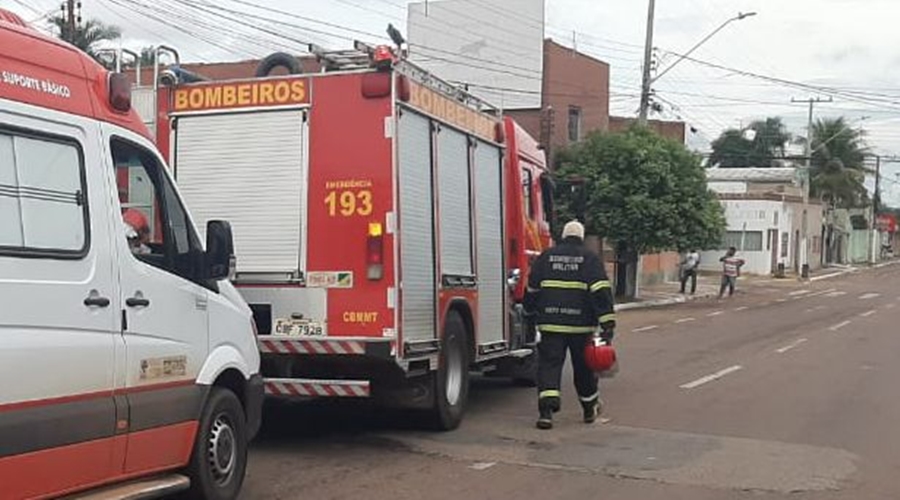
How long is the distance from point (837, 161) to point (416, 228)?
68145mm

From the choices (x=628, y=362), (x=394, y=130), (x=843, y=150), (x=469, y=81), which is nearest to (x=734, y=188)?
(x=843, y=150)

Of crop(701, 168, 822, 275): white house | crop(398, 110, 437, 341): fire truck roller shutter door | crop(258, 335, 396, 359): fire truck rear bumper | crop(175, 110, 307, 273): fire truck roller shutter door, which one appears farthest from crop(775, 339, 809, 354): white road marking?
crop(701, 168, 822, 275): white house

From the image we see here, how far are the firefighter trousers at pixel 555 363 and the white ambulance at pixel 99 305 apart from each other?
390cm

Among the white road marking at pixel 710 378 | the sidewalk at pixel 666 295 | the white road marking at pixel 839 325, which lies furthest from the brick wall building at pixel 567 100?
the white road marking at pixel 710 378

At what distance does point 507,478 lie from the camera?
8016mm

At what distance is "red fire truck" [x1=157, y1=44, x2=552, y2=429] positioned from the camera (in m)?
8.70

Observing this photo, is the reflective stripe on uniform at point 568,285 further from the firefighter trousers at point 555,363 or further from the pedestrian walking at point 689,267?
the pedestrian walking at point 689,267

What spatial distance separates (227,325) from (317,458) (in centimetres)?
213

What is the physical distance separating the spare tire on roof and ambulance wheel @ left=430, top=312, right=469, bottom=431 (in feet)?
8.58

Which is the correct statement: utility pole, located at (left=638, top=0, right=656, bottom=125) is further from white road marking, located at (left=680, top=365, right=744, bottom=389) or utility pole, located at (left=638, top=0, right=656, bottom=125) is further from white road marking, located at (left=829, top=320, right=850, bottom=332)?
white road marking, located at (left=680, top=365, right=744, bottom=389)

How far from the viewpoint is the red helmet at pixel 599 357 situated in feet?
33.4

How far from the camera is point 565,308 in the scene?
1028 centimetres

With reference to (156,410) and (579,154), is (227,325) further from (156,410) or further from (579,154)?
(579,154)

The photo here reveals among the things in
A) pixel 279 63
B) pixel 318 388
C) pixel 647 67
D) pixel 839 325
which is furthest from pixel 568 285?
pixel 647 67
